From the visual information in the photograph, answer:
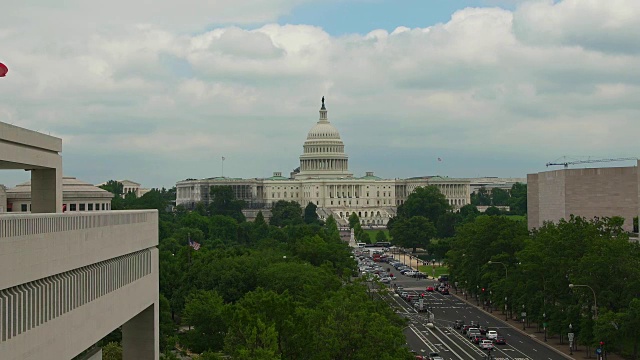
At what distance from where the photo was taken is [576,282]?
292 feet

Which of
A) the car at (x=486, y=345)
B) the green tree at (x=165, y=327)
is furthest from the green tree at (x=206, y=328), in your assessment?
the car at (x=486, y=345)

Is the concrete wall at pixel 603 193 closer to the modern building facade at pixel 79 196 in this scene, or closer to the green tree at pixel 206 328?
the green tree at pixel 206 328

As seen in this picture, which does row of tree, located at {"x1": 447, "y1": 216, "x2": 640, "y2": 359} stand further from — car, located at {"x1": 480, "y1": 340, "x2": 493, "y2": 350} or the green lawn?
the green lawn

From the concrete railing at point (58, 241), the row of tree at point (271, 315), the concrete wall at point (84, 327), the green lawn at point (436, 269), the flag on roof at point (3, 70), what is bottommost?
the green lawn at point (436, 269)

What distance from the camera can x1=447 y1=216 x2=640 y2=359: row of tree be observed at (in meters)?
82.9

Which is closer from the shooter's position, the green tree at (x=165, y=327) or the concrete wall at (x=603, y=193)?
the green tree at (x=165, y=327)

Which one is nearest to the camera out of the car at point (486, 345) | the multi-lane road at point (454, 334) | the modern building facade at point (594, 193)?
the multi-lane road at point (454, 334)

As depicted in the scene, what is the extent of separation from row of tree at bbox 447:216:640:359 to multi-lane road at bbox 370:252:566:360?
2.05 meters

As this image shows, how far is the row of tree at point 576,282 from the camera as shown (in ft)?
272

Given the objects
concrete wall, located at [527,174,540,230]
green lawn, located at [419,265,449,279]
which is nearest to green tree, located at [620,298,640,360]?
concrete wall, located at [527,174,540,230]

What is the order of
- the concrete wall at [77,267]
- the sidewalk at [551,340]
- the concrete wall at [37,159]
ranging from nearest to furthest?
the concrete wall at [77,267]
the concrete wall at [37,159]
the sidewalk at [551,340]

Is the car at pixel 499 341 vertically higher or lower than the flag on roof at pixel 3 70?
lower

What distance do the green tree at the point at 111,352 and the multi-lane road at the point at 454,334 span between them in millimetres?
26812

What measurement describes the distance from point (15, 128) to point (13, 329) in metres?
7.07
